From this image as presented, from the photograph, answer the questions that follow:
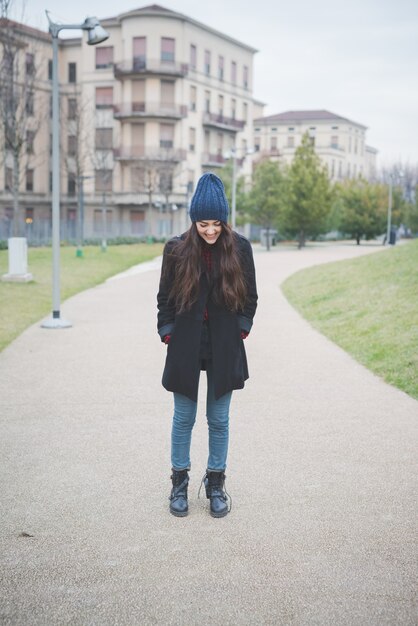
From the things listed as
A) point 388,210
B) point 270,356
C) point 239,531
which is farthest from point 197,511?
point 388,210

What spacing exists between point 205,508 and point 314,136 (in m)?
97.7

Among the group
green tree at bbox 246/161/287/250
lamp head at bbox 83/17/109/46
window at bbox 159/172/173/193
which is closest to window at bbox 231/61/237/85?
window at bbox 159/172/173/193

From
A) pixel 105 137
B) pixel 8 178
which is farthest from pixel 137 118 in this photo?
pixel 8 178

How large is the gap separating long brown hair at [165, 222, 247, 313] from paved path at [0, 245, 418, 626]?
130 centimetres

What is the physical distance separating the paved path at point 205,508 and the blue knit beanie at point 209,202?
70.9 inches

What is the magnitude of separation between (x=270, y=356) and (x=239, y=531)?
586 cm

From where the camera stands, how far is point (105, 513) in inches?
167

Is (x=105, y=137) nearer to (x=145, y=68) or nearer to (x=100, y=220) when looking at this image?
(x=145, y=68)

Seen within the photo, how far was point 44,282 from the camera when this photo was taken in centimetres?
2019

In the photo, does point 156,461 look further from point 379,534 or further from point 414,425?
point 414,425

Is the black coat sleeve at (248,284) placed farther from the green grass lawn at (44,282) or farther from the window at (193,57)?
the window at (193,57)

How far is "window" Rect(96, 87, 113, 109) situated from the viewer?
6097 centimetres

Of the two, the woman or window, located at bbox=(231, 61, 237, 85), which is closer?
the woman

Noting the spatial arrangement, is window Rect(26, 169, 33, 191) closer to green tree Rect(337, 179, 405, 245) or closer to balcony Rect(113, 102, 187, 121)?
balcony Rect(113, 102, 187, 121)
